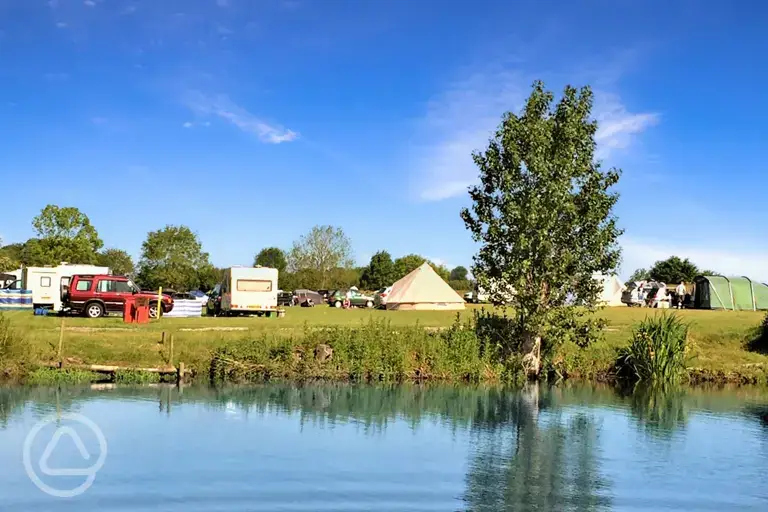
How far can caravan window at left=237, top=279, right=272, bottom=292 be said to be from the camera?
38000mm

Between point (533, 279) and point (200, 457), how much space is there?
46.8 feet

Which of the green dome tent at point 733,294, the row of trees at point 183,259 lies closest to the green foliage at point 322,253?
the row of trees at point 183,259

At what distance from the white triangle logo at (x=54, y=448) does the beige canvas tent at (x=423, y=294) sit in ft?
107

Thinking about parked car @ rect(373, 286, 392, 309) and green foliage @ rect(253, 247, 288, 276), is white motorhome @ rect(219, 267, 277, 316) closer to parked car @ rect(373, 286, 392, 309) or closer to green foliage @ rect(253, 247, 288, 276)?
parked car @ rect(373, 286, 392, 309)

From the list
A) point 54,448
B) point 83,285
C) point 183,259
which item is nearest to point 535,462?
point 54,448

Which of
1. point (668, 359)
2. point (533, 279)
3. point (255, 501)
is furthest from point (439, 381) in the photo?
point (255, 501)

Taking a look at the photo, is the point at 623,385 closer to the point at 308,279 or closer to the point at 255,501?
the point at 255,501

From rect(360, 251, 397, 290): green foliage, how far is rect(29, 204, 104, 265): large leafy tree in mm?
46729

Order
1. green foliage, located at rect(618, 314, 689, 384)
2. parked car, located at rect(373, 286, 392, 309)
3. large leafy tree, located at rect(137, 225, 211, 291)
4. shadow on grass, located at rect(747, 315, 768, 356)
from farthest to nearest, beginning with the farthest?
1. large leafy tree, located at rect(137, 225, 211, 291)
2. parked car, located at rect(373, 286, 392, 309)
3. shadow on grass, located at rect(747, 315, 768, 356)
4. green foliage, located at rect(618, 314, 689, 384)

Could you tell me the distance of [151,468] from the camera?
1238 cm

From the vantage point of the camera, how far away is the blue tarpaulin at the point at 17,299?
3762cm

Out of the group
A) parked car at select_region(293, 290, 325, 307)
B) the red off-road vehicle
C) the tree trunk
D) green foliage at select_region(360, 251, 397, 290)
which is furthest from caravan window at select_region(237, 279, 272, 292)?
green foliage at select_region(360, 251, 397, 290)

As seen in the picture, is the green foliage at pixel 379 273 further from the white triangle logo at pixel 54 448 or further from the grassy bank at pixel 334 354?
the white triangle logo at pixel 54 448

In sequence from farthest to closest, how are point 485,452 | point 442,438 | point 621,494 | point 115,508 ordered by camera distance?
point 442,438, point 485,452, point 621,494, point 115,508
